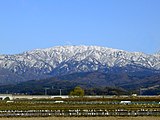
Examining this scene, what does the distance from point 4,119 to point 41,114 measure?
10077 millimetres

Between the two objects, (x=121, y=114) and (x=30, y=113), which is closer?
(x=121, y=114)

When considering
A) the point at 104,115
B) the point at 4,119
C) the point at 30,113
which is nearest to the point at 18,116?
the point at 30,113

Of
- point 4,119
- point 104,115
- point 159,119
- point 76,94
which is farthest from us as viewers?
point 76,94

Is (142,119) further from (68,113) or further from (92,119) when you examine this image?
(68,113)

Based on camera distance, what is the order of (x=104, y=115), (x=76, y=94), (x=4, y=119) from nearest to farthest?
1. (x=4, y=119)
2. (x=104, y=115)
3. (x=76, y=94)

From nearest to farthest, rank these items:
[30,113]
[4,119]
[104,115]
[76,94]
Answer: [4,119] → [104,115] → [30,113] → [76,94]

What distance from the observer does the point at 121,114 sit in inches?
2714

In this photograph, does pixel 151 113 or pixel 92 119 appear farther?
pixel 151 113

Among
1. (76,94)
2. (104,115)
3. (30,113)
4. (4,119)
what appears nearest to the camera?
(4,119)

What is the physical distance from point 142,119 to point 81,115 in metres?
12.8

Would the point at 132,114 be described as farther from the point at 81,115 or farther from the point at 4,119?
the point at 4,119

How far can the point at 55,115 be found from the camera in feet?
231

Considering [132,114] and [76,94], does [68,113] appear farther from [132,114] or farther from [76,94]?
[76,94]

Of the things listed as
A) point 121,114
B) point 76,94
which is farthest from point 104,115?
point 76,94
